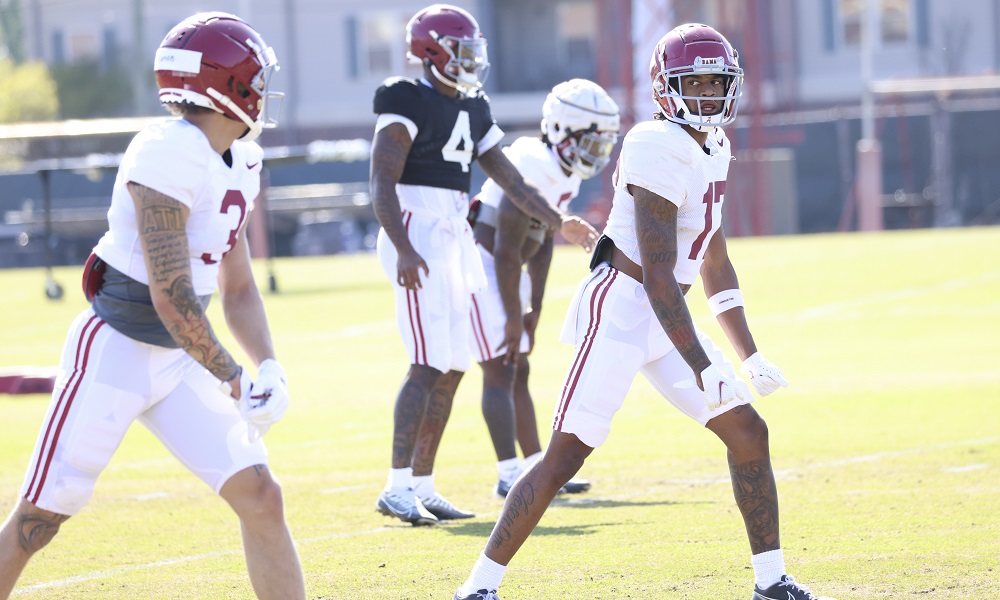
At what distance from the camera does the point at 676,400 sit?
5.50m

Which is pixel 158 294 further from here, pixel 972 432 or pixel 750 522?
pixel 972 432

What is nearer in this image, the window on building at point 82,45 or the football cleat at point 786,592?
the football cleat at point 786,592

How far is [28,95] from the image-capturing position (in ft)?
163

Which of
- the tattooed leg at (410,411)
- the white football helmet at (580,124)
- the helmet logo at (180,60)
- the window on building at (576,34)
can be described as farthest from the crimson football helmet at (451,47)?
the window on building at (576,34)

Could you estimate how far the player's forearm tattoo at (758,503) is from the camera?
17.6 ft

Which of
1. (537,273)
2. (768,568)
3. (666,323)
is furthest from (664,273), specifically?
(537,273)

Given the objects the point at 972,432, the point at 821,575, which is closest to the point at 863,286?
the point at 972,432

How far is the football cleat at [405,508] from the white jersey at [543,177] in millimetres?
1913

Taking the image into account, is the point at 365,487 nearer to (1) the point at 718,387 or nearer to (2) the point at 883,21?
(1) the point at 718,387

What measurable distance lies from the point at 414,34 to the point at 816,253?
1786cm

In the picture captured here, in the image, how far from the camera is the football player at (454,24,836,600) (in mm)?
5242

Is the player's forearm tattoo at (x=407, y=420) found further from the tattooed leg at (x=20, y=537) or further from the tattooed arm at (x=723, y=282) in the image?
the tattooed leg at (x=20, y=537)

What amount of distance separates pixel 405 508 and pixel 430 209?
148 cm

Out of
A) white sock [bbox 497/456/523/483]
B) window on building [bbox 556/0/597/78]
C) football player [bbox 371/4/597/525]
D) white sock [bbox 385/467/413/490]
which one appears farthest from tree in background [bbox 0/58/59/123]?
white sock [bbox 385/467/413/490]
